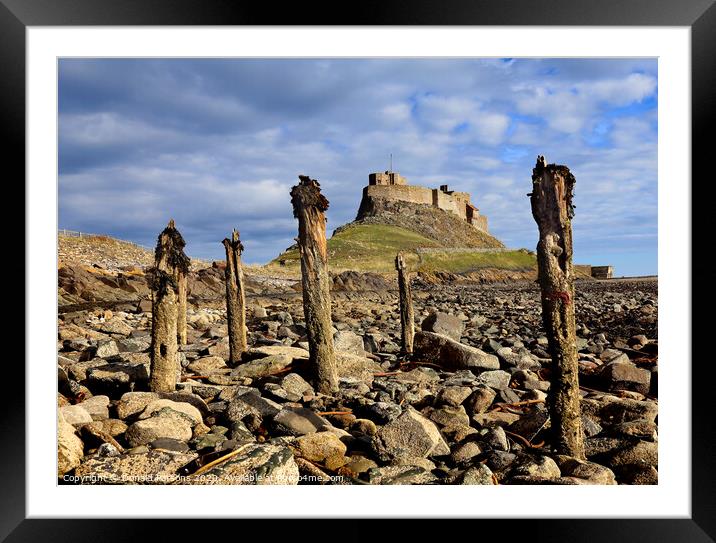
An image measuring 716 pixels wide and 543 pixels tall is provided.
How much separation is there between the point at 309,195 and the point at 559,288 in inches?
167

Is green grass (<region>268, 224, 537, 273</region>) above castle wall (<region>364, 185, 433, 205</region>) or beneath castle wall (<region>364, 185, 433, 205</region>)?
beneath

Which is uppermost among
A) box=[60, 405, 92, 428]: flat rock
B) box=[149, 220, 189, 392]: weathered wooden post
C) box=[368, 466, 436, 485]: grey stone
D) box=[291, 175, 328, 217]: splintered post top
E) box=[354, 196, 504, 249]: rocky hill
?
box=[354, 196, 504, 249]: rocky hill

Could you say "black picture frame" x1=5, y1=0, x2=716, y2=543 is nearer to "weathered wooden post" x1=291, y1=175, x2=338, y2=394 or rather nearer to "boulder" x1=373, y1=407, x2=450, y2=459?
"boulder" x1=373, y1=407, x2=450, y2=459

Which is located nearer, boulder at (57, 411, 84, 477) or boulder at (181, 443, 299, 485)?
boulder at (181, 443, 299, 485)

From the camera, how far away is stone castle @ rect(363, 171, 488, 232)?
3199 inches

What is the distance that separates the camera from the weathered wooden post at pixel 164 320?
23.8ft

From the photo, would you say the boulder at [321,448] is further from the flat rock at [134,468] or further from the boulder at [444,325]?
the boulder at [444,325]

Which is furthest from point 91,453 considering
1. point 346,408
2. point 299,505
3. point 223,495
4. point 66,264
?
point 66,264

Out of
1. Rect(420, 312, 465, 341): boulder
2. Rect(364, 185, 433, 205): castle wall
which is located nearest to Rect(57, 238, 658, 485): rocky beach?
Rect(420, 312, 465, 341): boulder

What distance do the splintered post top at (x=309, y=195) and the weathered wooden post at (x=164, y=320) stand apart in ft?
6.57

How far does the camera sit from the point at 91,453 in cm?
501

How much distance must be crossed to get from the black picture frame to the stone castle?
253ft
